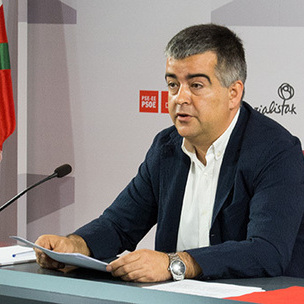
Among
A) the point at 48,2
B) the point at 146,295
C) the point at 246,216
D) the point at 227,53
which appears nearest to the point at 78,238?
the point at 246,216

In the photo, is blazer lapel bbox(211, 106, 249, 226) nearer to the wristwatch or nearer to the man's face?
the man's face

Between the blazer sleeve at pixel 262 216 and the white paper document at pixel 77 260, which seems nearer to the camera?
the white paper document at pixel 77 260

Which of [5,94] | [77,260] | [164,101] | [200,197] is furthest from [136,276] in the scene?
[5,94]

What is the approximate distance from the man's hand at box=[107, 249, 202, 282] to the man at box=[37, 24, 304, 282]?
0.05 feet

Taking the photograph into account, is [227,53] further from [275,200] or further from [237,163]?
[275,200]

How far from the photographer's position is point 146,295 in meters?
1.18

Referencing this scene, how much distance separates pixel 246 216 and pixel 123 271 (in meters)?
0.52

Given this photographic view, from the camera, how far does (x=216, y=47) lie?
6.95 feet

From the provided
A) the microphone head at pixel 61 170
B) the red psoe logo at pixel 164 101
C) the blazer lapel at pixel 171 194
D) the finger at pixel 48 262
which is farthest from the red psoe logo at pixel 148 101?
the finger at pixel 48 262

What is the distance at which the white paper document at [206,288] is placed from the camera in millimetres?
1561

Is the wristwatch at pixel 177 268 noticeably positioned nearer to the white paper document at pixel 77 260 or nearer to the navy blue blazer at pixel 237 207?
the navy blue blazer at pixel 237 207

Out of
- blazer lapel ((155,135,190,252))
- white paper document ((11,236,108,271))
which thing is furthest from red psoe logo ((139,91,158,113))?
white paper document ((11,236,108,271))

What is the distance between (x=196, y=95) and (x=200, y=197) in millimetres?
349

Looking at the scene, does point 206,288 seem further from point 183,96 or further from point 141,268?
point 183,96
